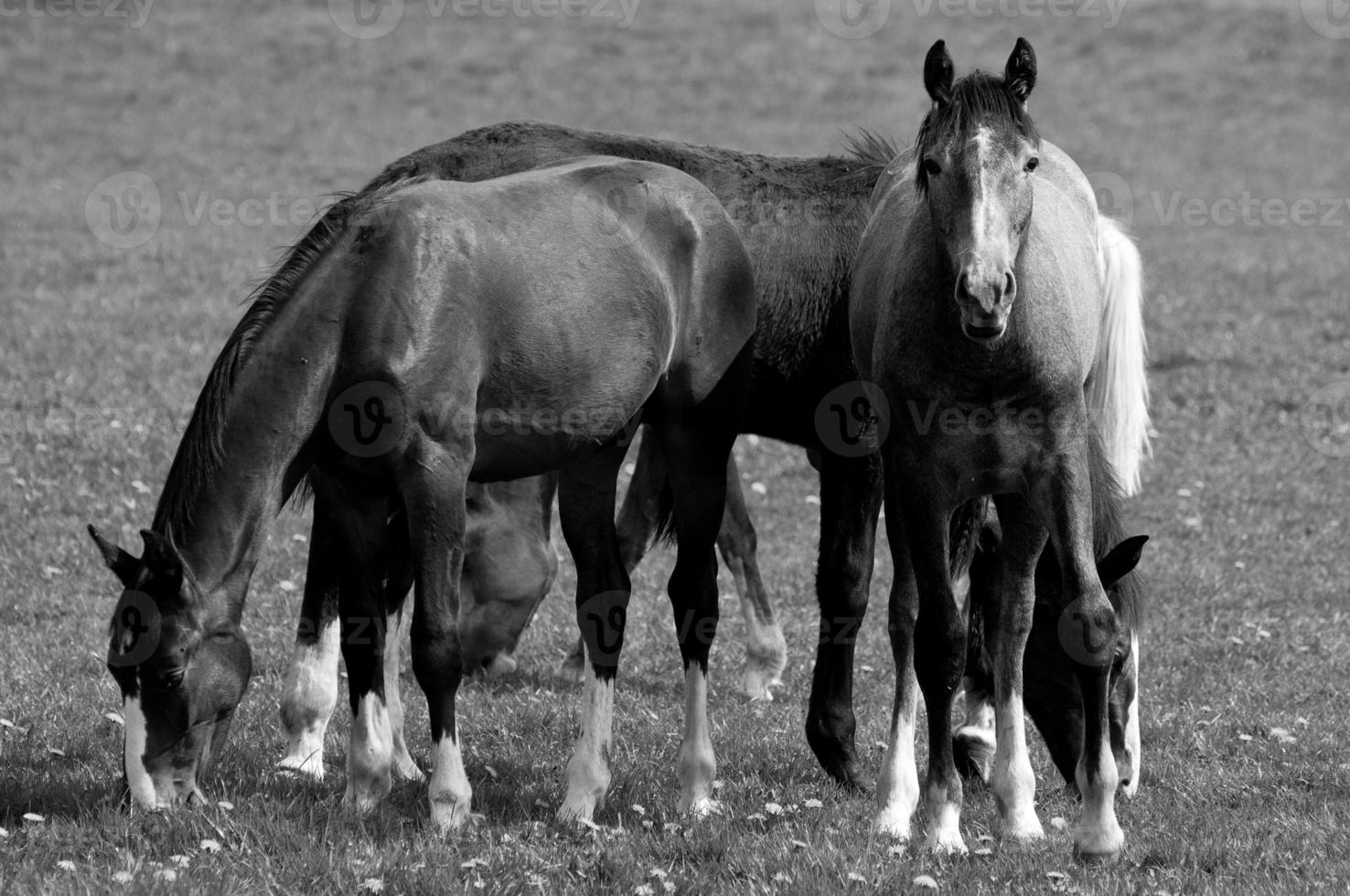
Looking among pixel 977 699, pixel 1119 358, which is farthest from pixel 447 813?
pixel 1119 358

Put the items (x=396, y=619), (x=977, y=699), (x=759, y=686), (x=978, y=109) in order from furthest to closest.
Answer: (x=759, y=686) < (x=977, y=699) < (x=396, y=619) < (x=978, y=109)

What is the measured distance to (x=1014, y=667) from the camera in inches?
212

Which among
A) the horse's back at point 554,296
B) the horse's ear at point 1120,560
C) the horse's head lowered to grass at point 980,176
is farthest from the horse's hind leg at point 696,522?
the horse's head lowered to grass at point 980,176

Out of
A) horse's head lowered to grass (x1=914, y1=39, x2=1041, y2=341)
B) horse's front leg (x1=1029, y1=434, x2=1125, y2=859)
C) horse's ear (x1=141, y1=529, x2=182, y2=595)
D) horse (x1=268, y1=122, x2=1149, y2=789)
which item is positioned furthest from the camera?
horse (x1=268, y1=122, x2=1149, y2=789)

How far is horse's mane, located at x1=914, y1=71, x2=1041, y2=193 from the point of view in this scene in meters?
4.80

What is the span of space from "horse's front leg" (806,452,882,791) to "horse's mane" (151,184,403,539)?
94.5 inches

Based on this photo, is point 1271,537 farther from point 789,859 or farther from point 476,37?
point 476,37

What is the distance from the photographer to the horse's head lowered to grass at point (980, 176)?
4.50m

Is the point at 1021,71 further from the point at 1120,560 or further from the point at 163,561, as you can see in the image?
the point at 163,561

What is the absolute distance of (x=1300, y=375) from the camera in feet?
45.2

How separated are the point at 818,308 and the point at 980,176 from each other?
7.25 ft

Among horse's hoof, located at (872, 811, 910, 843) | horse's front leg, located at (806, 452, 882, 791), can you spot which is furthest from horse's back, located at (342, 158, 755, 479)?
horse's hoof, located at (872, 811, 910, 843)

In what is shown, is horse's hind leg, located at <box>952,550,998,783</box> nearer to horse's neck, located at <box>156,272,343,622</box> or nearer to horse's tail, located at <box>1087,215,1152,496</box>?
horse's tail, located at <box>1087,215,1152,496</box>

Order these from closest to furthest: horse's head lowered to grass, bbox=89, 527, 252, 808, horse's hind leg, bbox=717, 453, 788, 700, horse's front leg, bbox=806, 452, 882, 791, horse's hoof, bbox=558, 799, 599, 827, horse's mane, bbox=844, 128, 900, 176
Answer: horse's head lowered to grass, bbox=89, 527, 252, 808 < horse's hoof, bbox=558, 799, 599, 827 < horse's front leg, bbox=806, 452, 882, 791 < horse's mane, bbox=844, 128, 900, 176 < horse's hind leg, bbox=717, 453, 788, 700
